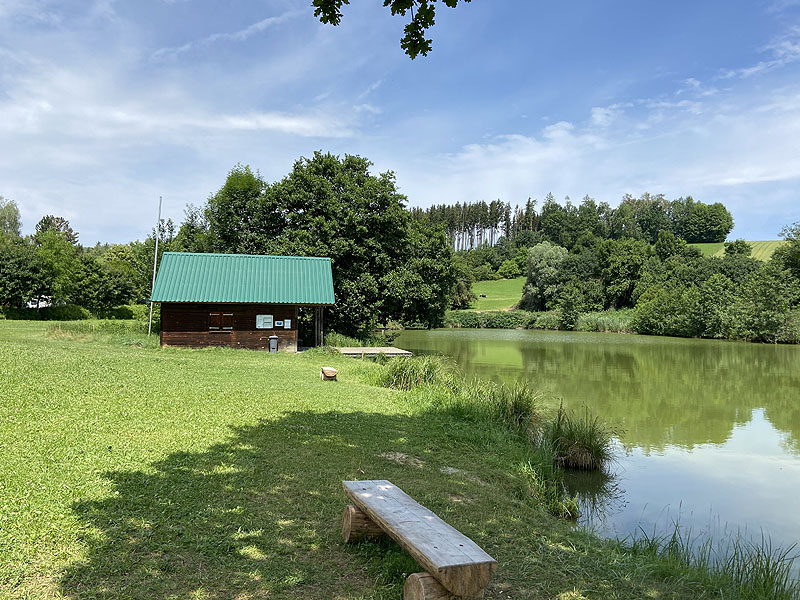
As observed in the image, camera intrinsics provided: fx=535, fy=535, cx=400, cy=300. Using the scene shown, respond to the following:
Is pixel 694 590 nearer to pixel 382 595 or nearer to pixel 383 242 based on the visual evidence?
pixel 382 595

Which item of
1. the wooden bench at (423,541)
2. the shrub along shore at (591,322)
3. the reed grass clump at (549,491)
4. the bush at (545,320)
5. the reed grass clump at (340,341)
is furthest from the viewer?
the bush at (545,320)

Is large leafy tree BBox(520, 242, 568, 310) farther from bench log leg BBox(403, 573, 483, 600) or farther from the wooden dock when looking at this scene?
bench log leg BBox(403, 573, 483, 600)

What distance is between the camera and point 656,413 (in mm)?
13859

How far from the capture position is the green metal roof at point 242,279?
22.3 m

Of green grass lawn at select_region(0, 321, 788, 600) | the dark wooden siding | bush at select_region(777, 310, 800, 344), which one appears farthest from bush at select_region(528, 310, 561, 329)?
green grass lawn at select_region(0, 321, 788, 600)

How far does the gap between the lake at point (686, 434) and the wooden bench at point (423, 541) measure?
10.9 feet

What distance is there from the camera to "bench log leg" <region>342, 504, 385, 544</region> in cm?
452

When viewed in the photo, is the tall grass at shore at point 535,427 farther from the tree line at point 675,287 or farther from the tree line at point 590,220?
the tree line at point 590,220

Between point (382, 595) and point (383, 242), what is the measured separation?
25094 mm

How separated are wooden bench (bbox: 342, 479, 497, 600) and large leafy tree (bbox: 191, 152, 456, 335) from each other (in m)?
22.5

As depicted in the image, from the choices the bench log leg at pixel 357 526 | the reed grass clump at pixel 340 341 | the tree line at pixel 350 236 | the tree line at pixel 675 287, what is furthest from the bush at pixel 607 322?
the bench log leg at pixel 357 526

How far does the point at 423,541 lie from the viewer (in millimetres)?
3566

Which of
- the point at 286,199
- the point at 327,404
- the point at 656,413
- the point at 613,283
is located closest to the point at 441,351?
the point at 286,199

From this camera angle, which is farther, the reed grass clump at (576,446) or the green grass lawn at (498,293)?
the green grass lawn at (498,293)
